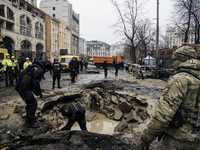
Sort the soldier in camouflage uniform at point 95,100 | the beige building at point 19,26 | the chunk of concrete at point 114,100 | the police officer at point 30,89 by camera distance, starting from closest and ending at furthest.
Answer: the police officer at point 30,89 < the soldier in camouflage uniform at point 95,100 < the chunk of concrete at point 114,100 < the beige building at point 19,26

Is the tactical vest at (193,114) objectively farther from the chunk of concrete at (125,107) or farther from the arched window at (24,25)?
the arched window at (24,25)

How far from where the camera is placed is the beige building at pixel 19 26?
26.9 meters

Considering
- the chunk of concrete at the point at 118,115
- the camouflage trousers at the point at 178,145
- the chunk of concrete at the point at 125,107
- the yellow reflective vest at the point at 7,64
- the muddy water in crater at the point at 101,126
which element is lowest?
the muddy water in crater at the point at 101,126

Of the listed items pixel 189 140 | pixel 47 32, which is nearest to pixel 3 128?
pixel 189 140

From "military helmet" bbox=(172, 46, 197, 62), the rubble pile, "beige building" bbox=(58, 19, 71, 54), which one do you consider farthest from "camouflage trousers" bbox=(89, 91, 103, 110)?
"beige building" bbox=(58, 19, 71, 54)

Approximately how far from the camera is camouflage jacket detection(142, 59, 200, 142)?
4.89 feet

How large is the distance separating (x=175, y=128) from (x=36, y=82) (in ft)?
10.7

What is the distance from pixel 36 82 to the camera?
3.78 metres

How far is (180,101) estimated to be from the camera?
1490 mm

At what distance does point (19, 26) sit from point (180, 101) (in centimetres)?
3498

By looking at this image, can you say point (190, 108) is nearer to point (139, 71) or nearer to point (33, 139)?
point (33, 139)

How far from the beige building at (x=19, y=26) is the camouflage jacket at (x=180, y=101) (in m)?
24.1

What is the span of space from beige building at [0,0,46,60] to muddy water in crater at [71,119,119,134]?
20.9 meters

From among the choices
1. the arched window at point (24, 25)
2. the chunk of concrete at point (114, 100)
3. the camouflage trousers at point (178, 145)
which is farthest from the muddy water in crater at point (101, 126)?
the arched window at point (24, 25)
